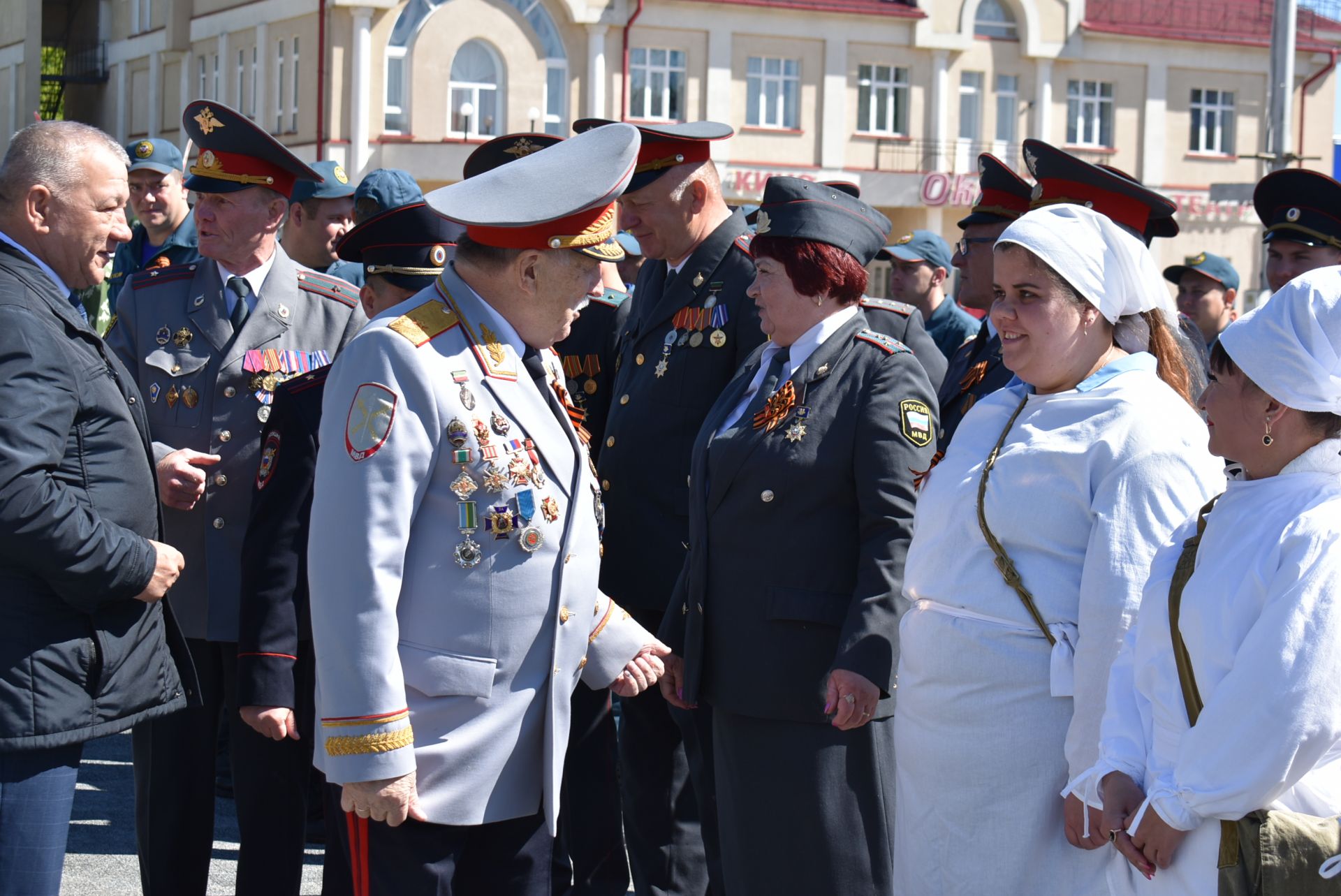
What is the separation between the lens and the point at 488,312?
10.8 ft

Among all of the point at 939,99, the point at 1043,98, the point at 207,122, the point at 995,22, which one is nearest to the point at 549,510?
the point at 207,122

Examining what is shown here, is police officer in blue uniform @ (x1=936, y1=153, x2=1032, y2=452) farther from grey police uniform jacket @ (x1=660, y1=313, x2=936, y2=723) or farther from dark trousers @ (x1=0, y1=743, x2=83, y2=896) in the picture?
dark trousers @ (x1=0, y1=743, x2=83, y2=896)

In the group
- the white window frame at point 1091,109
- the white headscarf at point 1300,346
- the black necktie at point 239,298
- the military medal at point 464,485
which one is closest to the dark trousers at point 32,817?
the military medal at point 464,485

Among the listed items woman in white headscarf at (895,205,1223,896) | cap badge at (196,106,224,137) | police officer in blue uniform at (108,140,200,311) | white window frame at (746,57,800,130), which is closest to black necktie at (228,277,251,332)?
cap badge at (196,106,224,137)

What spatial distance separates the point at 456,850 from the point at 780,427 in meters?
1.38

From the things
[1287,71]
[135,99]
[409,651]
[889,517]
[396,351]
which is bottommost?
[409,651]

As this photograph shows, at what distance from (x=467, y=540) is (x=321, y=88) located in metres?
29.0

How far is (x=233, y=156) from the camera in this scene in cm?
475

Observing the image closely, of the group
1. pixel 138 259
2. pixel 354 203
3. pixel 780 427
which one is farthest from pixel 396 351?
pixel 138 259

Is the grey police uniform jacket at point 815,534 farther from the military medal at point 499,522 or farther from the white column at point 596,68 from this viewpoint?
the white column at point 596,68

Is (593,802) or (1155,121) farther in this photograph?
(1155,121)

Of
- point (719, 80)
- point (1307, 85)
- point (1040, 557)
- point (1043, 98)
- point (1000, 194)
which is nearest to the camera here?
point (1040, 557)

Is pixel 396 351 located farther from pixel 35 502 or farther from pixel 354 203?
pixel 354 203

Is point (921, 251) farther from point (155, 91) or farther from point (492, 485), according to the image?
point (155, 91)
